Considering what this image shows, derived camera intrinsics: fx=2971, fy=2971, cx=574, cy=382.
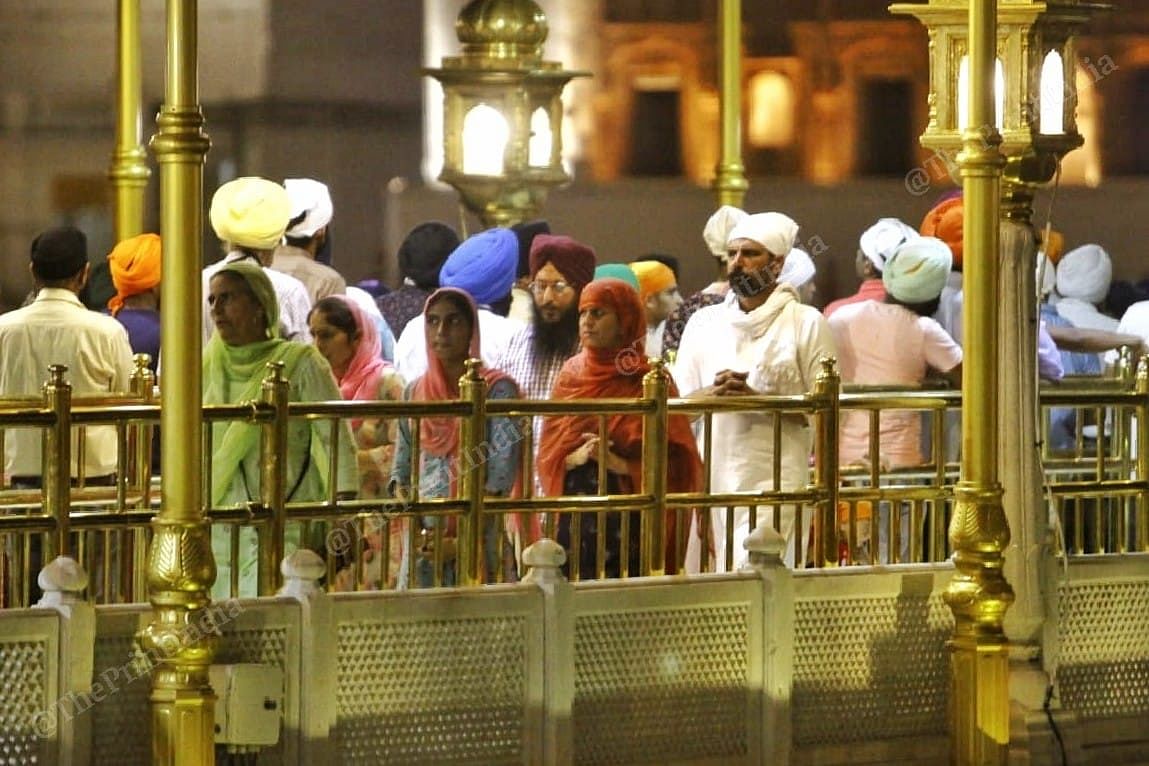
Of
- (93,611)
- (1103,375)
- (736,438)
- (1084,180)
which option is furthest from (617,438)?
(1084,180)

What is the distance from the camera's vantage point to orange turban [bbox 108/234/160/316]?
→ 30.4 ft

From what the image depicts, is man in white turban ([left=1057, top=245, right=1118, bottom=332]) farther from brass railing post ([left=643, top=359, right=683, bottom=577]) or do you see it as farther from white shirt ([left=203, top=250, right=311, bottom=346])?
brass railing post ([left=643, top=359, right=683, bottom=577])

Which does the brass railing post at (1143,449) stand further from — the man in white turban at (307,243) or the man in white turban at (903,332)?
the man in white turban at (307,243)

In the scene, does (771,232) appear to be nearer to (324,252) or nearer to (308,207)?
(308,207)

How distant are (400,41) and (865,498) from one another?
8.60 m

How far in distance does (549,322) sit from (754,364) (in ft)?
2.15

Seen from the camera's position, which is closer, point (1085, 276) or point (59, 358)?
point (59, 358)

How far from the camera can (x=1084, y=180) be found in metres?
17.6

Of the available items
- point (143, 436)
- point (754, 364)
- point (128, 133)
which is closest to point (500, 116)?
point (128, 133)

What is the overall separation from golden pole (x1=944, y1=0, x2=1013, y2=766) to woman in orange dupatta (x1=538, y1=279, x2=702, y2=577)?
30.6 inches

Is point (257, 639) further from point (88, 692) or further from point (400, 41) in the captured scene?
point (400, 41)

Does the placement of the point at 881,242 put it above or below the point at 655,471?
above

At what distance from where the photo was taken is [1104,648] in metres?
8.03

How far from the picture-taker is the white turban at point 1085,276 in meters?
11.7
